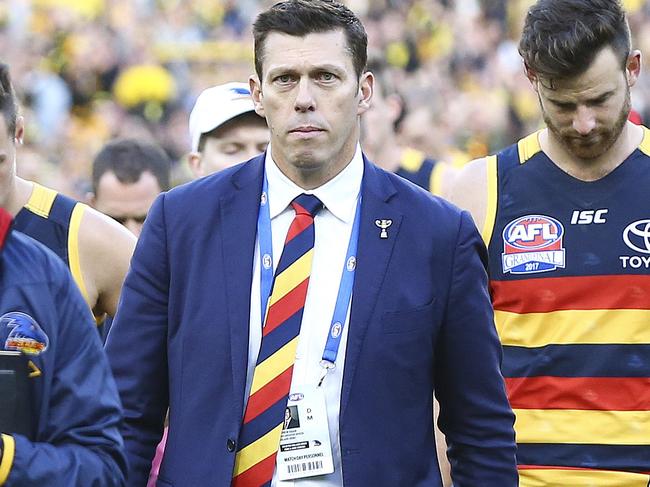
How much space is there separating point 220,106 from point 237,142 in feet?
0.58

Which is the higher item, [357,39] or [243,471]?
[357,39]

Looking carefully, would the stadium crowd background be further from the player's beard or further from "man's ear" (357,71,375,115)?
"man's ear" (357,71,375,115)

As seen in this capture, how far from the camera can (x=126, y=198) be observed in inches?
301

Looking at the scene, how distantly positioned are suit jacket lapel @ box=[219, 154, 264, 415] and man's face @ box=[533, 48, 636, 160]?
1.21 meters

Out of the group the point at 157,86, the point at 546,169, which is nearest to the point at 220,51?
the point at 157,86

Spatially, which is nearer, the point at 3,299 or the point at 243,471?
the point at 3,299

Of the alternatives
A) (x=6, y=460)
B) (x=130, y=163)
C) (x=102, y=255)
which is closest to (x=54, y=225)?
(x=102, y=255)

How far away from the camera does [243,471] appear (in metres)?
4.23

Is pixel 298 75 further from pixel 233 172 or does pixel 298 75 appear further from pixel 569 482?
pixel 569 482

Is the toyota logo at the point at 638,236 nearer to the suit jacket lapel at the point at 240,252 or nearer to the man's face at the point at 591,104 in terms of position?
the man's face at the point at 591,104

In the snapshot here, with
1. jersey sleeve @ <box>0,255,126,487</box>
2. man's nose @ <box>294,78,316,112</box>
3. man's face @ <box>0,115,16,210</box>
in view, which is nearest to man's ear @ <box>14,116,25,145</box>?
man's face @ <box>0,115,16,210</box>

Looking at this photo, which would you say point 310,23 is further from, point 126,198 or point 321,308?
point 126,198

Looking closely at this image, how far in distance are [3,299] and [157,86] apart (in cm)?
1485

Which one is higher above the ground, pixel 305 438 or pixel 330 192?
pixel 330 192
